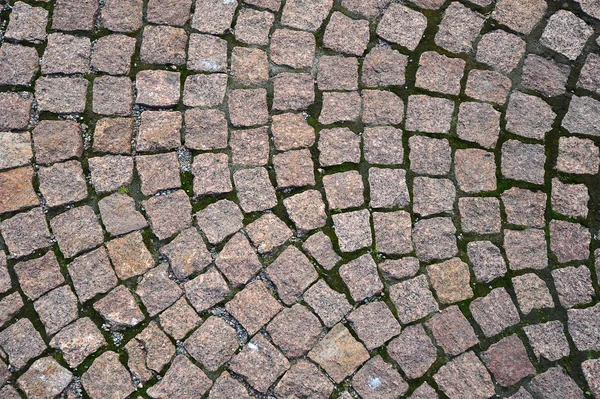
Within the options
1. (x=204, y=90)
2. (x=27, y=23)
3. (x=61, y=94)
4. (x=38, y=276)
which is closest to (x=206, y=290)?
(x=38, y=276)

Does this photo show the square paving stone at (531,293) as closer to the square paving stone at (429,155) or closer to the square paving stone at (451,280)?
the square paving stone at (451,280)

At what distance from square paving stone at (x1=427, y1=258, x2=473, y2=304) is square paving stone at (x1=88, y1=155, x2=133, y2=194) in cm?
213

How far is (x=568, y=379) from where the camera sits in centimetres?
356

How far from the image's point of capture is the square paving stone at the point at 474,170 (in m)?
3.92

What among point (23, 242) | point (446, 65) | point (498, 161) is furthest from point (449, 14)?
point (23, 242)

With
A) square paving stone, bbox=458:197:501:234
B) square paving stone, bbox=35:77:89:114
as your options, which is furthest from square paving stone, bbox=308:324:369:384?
square paving stone, bbox=35:77:89:114

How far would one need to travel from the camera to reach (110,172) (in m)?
3.83

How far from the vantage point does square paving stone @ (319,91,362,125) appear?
3998 mm

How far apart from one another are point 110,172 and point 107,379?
134 centimetres

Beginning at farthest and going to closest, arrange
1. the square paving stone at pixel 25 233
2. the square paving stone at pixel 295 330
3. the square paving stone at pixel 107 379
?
the square paving stone at pixel 25 233, the square paving stone at pixel 295 330, the square paving stone at pixel 107 379

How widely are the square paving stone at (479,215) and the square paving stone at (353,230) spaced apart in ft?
2.16

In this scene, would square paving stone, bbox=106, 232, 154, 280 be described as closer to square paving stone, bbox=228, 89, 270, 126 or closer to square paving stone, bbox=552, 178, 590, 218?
square paving stone, bbox=228, 89, 270, 126

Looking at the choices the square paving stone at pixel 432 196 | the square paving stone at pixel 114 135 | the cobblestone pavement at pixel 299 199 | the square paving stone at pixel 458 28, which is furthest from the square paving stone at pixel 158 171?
the square paving stone at pixel 458 28

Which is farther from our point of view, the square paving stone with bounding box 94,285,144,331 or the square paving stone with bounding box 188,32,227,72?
the square paving stone with bounding box 188,32,227,72
